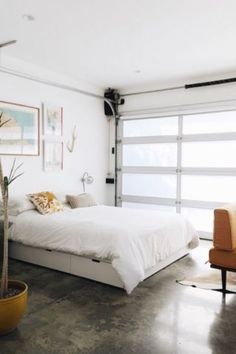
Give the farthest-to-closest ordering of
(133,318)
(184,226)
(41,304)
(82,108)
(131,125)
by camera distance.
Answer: (131,125) → (82,108) → (184,226) → (41,304) → (133,318)

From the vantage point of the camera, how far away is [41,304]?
281 centimetres

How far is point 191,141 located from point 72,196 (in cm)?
236

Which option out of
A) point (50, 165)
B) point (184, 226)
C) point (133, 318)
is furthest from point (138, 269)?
point (50, 165)

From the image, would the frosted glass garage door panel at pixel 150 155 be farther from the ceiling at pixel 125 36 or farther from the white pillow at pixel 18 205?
the white pillow at pixel 18 205

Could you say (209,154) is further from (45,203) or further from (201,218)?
(45,203)

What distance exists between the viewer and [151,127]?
599 cm

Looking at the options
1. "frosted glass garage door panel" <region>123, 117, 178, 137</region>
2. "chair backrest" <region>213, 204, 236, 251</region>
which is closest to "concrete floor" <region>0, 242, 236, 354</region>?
"chair backrest" <region>213, 204, 236, 251</region>

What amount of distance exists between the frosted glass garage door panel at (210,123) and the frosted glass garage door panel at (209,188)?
821 millimetres

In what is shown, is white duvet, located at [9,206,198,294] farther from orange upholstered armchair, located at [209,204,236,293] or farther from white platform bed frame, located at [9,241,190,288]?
orange upholstered armchair, located at [209,204,236,293]

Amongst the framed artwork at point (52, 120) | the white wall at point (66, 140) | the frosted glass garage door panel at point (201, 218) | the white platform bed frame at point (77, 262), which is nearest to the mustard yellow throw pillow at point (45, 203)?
the white wall at point (66, 140)

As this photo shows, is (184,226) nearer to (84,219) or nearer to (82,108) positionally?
(84,219)

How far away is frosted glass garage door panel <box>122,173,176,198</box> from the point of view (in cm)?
577

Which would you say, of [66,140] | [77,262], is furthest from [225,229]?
[66,140]

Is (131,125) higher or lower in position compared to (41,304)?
higher
